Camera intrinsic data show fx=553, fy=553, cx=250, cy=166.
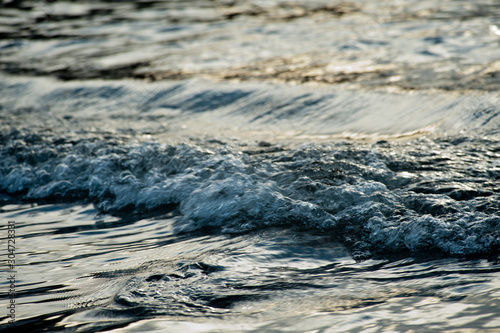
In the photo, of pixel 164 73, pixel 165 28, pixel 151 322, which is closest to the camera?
pixel 151 322

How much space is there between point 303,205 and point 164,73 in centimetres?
343

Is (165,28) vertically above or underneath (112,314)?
above

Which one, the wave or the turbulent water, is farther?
the wave

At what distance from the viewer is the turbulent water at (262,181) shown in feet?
6.90

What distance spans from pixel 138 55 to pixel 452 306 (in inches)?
214

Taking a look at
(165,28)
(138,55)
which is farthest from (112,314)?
(165,28)

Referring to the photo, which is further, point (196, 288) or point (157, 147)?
point (157, 147)

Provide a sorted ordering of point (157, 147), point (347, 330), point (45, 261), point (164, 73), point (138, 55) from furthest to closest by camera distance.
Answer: point (138, 55) → point (164, 73) → point (157, 147) → point (45, 261) → point (347, 330)

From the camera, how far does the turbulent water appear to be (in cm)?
210

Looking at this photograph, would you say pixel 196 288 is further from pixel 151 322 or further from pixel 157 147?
pixel 157 147

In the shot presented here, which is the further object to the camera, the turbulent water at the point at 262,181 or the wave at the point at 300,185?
the wave at the point at 300,185

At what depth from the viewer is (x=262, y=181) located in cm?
327

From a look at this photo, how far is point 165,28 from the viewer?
25.7ft

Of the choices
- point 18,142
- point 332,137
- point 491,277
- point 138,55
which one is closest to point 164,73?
point 138,55
